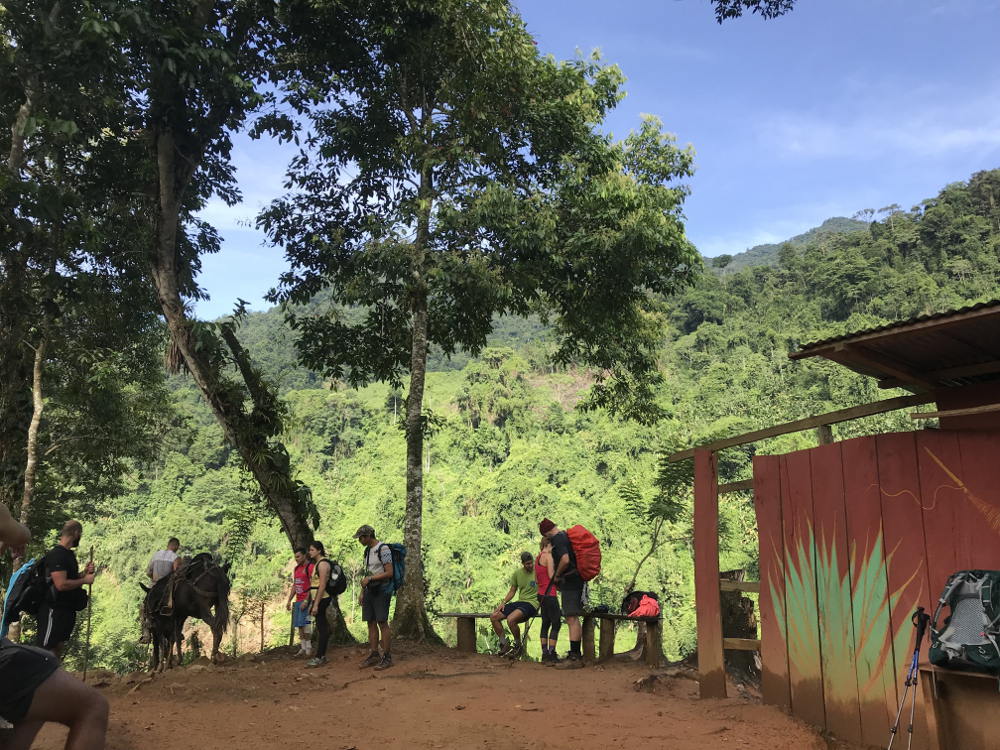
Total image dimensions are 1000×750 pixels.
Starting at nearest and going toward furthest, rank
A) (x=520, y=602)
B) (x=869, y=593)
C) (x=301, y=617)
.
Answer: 1. (x=869, y=593)
2. (x=520, y=602)
3. (x=301, y=617)

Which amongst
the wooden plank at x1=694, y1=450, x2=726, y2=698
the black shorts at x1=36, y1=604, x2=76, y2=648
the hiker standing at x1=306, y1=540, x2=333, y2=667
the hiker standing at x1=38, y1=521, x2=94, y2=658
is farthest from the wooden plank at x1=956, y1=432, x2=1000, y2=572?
the black shorts at x1=36, y1=604, x2=76, y2=648

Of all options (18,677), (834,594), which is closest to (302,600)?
(834,594)

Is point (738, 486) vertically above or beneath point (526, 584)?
above

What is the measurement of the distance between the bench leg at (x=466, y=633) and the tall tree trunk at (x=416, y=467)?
15.8 inches

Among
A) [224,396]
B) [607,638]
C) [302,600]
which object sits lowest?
[607,638]

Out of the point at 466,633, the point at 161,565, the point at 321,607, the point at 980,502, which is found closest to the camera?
the point at 980,502

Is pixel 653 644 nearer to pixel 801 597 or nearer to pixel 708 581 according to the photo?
pixel 708 581

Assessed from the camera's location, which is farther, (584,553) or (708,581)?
(584,553)

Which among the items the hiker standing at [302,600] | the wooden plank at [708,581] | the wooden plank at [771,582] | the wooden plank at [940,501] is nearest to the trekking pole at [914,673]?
the wooden plank at [940,501]

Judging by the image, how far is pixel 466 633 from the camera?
34.5 feet

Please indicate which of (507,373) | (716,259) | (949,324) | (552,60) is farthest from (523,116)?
(716,259)

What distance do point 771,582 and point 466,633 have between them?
563cm

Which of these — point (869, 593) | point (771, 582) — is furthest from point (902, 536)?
point (771, 582)

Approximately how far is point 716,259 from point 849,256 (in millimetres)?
18498
